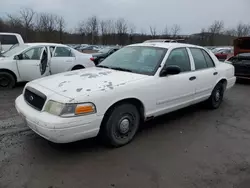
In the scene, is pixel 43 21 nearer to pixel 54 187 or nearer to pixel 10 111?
pixel 10 111

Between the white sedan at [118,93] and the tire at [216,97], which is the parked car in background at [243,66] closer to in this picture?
the tire at [216,97]

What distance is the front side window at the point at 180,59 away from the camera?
417 cm

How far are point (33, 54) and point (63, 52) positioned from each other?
1111 mm

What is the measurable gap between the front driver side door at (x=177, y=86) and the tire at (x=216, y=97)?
1.01 m

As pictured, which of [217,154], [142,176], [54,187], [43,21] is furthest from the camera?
[43,21]

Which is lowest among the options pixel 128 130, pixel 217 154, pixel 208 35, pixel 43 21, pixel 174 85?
pixel 217 154

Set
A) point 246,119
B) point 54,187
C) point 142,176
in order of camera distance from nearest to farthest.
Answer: point 54,187
point 142,176
point 246,119

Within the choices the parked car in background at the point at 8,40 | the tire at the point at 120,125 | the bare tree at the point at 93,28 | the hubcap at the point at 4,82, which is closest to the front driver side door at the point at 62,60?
the hubcap at the point at 4,82

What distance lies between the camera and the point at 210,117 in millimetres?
→ 5004

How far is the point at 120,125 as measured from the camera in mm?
3426

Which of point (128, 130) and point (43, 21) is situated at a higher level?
point (43, 21)

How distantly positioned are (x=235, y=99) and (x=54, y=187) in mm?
5843

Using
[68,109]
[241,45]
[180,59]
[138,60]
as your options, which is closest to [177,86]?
[180,59]

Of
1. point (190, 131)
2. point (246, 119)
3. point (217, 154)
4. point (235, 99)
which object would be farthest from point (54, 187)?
point (235, 99)
